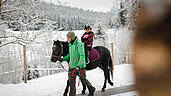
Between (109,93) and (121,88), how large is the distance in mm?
773

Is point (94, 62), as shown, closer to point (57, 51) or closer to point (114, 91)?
point (114, 91)

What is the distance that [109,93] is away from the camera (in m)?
6.11

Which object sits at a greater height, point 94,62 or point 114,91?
point 94,62

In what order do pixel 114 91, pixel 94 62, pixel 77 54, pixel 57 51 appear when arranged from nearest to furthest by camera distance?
pixel 77 54 → pixel 57 51 → pixel 94 62 → pixel 114 91

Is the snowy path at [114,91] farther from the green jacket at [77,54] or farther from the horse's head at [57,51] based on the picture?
the horse's head at [57,51]

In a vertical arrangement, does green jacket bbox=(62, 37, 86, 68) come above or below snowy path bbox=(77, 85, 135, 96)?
above

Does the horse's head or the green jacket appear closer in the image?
the green jacket

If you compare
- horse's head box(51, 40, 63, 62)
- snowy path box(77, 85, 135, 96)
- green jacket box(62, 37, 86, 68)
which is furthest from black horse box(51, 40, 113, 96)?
green jacket box(62, 37, 86, 68)

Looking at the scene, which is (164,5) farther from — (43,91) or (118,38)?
(118,38)

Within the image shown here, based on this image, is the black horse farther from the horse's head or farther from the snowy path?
the snowy path

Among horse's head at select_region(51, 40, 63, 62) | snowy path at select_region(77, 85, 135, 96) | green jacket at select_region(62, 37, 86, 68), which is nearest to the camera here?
green jacket at select_region(62, 37, 86, 68)

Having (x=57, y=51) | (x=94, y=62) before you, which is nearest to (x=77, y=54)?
(x=57, y=51)

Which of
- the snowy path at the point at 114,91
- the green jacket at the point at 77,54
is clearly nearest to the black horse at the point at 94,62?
the snowy path at the point at 114,91

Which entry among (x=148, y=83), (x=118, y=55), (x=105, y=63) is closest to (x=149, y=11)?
(x=148, y=83)
